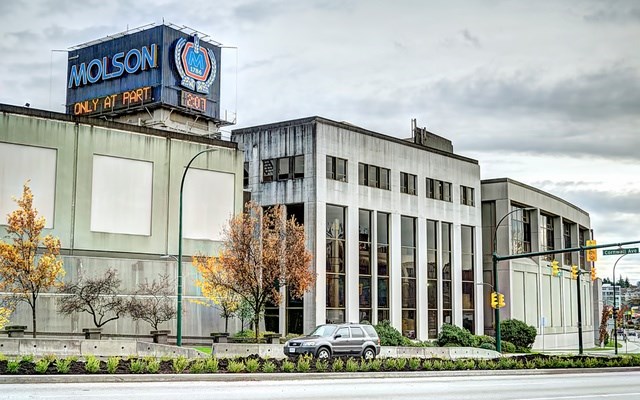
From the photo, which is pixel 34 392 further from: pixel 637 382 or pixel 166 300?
pixel 166 300

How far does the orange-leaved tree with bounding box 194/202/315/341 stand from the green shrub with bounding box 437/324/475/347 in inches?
570

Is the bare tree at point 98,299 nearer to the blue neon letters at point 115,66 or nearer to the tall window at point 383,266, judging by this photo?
the tall window at point 383,266

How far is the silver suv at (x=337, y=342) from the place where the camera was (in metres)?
34.9

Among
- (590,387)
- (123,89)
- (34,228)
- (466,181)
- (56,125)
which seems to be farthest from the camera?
(466,181)

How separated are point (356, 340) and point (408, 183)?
2937cm

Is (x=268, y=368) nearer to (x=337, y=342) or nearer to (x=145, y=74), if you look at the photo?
(x=337, y=342)

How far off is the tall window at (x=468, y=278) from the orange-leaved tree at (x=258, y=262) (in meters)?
24.7

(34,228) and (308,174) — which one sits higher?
(308,174)

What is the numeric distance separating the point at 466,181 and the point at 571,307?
29.2 m

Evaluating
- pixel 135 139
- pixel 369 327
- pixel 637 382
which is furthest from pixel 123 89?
pixel 637 382

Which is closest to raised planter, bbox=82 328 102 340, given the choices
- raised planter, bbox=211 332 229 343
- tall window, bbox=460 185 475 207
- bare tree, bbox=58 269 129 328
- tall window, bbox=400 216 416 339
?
bare tree, bbox=58 269 129 328

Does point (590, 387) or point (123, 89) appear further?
point (123, 89)

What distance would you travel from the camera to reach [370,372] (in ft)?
93.4

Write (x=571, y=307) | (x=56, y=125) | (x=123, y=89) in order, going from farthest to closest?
(x=571, y=307) < (x=123, y=89) < (x=56, y=125)
